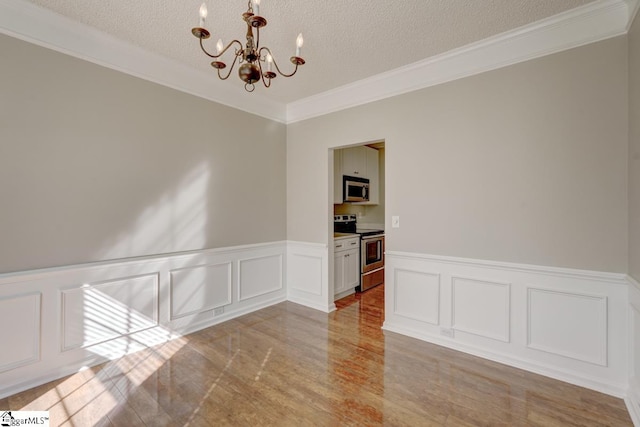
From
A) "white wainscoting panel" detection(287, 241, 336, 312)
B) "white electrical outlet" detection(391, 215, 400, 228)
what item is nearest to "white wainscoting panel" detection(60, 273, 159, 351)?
"white wainscoting panel" detection(287, 241, 336, 312)

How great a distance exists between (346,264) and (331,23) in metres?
3.14

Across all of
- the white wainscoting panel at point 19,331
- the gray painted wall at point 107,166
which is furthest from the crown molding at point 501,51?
the white wainscoting panel at point 19,331

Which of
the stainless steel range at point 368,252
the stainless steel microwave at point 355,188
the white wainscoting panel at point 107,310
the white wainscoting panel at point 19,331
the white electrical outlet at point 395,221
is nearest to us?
the white wainscoting panel at point 19,331

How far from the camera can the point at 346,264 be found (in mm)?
4508

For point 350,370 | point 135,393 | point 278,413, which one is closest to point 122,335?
point 135,393

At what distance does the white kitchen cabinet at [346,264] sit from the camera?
433 centimetres

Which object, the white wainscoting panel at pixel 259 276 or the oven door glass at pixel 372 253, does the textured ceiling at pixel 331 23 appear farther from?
the oven door glass at pixel 372 253

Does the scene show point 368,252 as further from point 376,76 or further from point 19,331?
point 19,331

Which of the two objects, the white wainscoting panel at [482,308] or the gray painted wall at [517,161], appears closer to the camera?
the gray painted wall at [517,161]

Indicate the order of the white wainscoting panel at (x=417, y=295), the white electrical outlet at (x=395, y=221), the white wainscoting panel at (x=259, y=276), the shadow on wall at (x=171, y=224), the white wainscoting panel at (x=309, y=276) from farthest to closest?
the white wainscoting panel at (x=309, y=276), the white wainscoting panel at (x=259, y=276), the white electrical outlet at (x=395, y=221), the white wainscoting panel at (x=417, y=295), the shadow on wall at (x=171, y=224)

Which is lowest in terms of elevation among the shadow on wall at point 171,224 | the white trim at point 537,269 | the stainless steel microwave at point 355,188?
the white trim at point 537,269

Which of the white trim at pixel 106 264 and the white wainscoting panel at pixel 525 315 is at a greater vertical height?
the white trim at pixel 106 264

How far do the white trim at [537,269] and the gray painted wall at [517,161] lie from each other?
0.15ft

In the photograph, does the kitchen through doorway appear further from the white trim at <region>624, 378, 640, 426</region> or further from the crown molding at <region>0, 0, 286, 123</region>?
the white trim at <region>624, 378, 640, 426</region>
